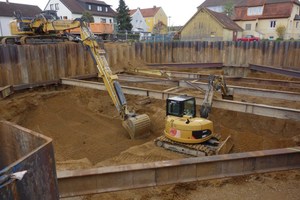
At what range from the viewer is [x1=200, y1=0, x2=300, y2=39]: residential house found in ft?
132

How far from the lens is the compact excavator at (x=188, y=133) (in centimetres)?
747

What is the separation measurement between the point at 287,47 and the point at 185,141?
51.8 ft

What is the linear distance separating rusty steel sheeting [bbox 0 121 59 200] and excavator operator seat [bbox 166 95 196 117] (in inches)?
204

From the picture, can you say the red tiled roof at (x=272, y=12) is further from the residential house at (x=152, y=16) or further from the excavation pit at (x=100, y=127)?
the excavation pit at (x=100, y=127)

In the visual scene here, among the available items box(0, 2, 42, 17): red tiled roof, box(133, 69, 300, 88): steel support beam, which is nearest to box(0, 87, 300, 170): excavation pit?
box(133, 69, 300, 88): steel support beam

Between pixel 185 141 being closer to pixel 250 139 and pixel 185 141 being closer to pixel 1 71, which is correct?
pixel 250 139

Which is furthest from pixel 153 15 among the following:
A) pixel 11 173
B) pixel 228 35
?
pixel 11 173

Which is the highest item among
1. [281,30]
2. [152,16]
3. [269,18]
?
[152,16]

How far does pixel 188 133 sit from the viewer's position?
24.8 ft

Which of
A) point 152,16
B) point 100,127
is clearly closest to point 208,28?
point 100,127

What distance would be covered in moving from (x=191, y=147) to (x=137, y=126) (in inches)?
90.0

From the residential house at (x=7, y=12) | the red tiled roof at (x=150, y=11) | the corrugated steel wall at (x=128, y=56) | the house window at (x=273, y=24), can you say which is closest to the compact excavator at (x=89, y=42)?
the corrugated steel wall at (x=128, y=56)

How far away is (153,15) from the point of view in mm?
66625

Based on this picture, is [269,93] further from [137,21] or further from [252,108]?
[137,21]
